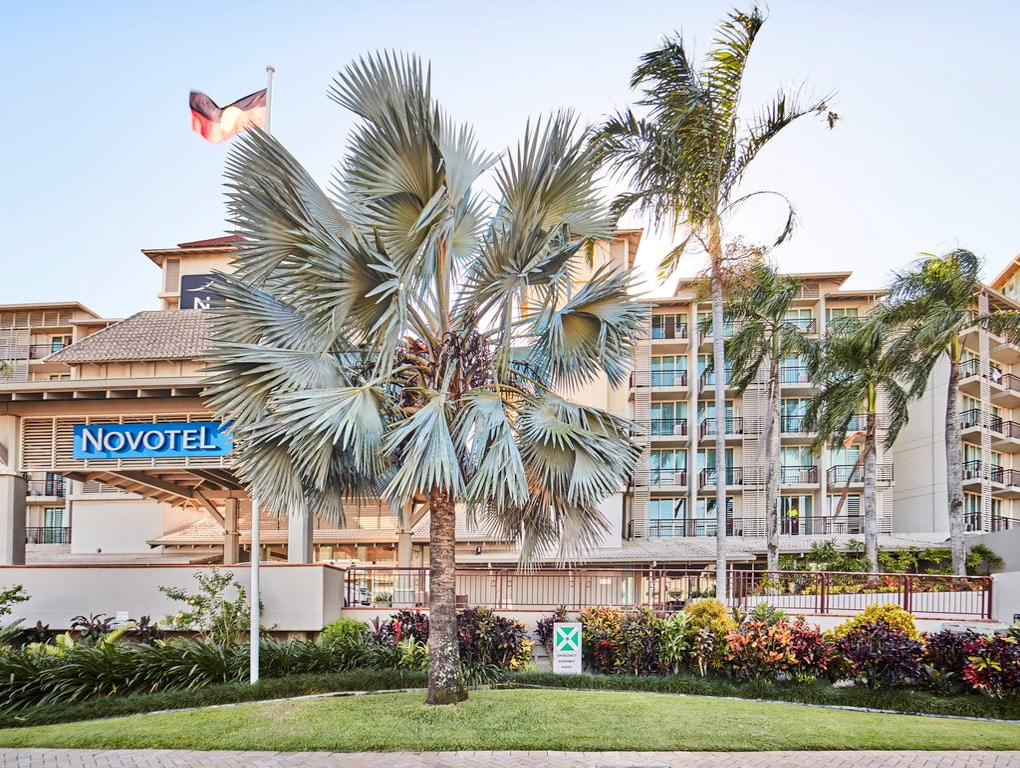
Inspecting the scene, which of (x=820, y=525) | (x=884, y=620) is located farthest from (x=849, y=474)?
(x=884, y=620)

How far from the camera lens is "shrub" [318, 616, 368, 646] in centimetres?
1617

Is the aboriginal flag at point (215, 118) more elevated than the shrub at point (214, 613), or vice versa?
the aboriginal flag at point (215, 118)

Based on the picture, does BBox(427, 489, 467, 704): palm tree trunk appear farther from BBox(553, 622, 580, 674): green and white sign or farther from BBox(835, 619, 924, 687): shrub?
BBox(835, 619, 924, 687): shrub

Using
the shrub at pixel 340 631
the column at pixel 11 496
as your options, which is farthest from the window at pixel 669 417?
the column at pixel 11 496

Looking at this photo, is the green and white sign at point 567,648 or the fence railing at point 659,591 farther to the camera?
the fence railing at point 659,591

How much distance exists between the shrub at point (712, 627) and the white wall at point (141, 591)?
7072 mm

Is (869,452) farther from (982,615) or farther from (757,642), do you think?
(757,642)

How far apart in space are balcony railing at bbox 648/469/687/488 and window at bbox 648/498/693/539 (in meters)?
0.91

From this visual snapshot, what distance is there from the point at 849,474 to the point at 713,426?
6.78m

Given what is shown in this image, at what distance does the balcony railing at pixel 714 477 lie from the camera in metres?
42.3

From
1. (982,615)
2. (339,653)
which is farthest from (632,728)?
(982,615)

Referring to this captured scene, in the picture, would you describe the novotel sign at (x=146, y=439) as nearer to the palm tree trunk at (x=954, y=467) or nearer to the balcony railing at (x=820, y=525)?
the palm tree trunk at (x=954, y=467)

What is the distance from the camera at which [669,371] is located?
43.3 m

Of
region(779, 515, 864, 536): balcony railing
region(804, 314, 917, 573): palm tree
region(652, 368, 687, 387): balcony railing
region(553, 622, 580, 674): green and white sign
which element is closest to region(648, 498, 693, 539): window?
region(779, 515, 864, 536): balcony railing
